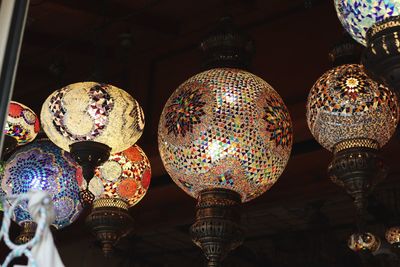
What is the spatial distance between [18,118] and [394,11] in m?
1.50

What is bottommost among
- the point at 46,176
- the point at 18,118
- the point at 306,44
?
the point at 46,176

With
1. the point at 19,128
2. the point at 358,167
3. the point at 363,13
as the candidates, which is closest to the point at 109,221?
the point at 19,128

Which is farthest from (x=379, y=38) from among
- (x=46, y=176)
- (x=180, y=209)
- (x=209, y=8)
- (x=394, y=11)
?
(x=180, y=209)

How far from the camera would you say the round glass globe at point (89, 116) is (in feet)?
5.96

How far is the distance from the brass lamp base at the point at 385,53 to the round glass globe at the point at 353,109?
45 centimetres

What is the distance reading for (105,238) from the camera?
2025 millimetres

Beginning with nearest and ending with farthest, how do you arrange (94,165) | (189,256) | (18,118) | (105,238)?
(94,165) < (105,238) < (18,118) < (189,256)

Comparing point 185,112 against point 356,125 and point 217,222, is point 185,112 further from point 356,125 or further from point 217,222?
point 356,125

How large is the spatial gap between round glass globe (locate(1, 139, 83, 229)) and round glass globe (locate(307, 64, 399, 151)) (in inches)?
35.0

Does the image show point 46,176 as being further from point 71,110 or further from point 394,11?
point 394,11

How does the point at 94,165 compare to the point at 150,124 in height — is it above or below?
below

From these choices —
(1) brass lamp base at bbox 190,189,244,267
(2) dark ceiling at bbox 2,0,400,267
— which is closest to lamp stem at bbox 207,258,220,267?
(1) brass lamp base at bbox 190,189,244,267

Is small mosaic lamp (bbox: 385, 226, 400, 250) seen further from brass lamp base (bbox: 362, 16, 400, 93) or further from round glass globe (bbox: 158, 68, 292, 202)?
brass lamp base (bbox: 362, 16, 400, 93)

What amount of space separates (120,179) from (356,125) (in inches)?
31.6
